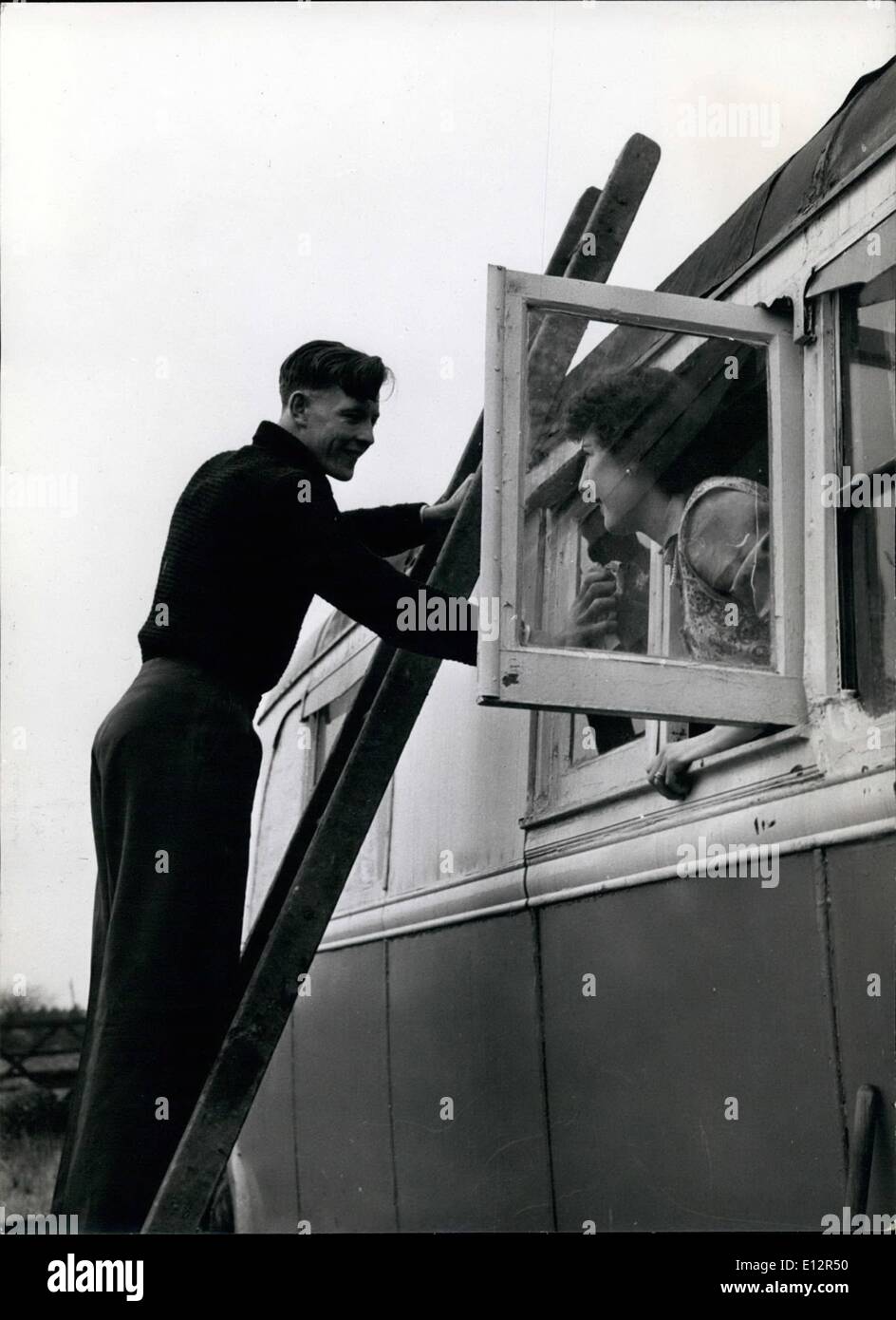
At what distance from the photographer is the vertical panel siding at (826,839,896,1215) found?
2215mm

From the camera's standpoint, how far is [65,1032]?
15492 millimetres

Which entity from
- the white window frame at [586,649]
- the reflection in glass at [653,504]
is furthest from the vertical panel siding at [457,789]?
the white window frame at [586,649]

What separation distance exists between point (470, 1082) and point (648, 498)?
1.54 metres

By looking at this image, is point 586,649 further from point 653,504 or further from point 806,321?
point 806,321

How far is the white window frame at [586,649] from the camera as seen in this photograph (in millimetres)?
2615

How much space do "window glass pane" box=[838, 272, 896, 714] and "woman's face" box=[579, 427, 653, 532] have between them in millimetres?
465

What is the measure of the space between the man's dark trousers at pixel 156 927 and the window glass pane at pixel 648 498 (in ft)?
2.36

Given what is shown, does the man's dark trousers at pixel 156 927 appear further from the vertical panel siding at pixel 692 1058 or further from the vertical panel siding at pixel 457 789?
the vertical panel siding at pixel 457 789

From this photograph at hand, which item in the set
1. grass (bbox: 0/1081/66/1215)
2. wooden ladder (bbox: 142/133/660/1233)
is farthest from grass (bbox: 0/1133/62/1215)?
wooden ladder (bbox: 142/133/660/1233)

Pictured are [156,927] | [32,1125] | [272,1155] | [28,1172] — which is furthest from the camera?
[32,1125]

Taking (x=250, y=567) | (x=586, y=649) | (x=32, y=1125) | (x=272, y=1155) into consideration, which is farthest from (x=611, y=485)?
(x=32, y=1125)

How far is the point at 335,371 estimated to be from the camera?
3.26m

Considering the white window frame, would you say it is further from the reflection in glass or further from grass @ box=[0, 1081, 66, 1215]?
grass @ box=[0, 1081, 66, 1215]

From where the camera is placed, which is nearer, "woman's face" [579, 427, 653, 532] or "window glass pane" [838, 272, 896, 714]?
"window glass pane" [838, 272, 896, 714]
